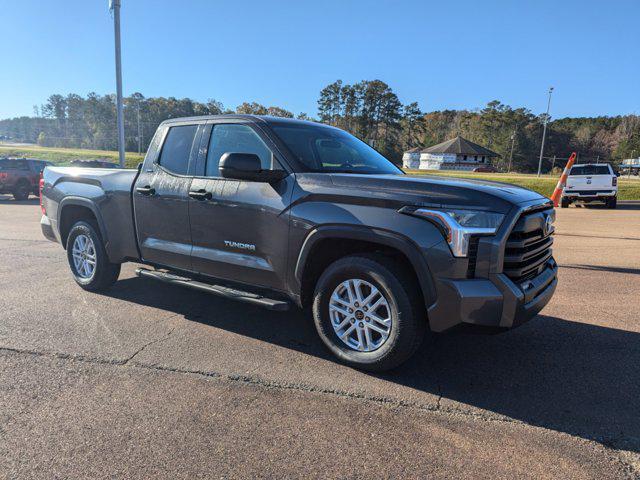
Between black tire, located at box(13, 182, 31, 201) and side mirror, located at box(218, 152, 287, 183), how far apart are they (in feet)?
59.4

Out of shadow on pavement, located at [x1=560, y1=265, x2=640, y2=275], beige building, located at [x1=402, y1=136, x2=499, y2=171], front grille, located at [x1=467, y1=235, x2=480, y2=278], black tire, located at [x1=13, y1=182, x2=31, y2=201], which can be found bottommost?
black tire, located at [x1=13, y1=182, x2=31, y2=201]

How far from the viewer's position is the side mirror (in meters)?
3.60

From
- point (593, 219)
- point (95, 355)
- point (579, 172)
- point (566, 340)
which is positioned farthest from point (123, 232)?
point (579, 172)

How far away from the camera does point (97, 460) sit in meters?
2.43

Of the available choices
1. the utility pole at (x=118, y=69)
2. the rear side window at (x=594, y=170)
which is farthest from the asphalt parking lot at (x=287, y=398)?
the rear side window at (x=594, y=170)

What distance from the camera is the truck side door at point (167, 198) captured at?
4.41 m

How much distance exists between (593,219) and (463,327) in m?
13.9

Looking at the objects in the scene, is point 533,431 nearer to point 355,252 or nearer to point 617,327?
point 355,252

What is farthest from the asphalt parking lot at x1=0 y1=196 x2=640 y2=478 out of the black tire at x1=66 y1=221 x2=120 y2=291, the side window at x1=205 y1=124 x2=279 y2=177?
the side window at x1=205 y1=124 x2=279 y2=177

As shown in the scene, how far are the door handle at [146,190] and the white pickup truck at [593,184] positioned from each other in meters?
18.0

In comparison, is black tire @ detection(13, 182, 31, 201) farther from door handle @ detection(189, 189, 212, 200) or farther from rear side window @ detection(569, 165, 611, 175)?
rear side window @ detection(569, 165, 611, 175)

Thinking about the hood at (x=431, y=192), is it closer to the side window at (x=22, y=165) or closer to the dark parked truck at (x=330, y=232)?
the dark parked truck at (x=330, y=232)

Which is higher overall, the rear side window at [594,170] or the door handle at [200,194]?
the rear side window at [594,170]

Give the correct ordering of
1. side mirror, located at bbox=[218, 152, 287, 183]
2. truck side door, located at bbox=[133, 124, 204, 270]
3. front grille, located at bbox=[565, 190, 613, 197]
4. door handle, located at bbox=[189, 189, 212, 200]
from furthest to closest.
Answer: front grille, located at bbox=[565, 190, 613, 197], truck side door, located at bbox=[133, 124, 204, 270], door handle, located at bbox=[189, 189, 212, 200], side mirror, located at bbox=[218, 152, 287, 183]
